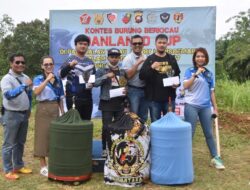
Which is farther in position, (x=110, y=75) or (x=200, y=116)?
(x=200, y=116)

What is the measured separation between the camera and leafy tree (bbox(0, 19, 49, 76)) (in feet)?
90.2

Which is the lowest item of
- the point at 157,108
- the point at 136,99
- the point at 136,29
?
the point at 157,108

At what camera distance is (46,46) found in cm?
2870

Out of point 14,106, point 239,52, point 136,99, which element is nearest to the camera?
point 14,106

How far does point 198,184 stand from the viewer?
525cm

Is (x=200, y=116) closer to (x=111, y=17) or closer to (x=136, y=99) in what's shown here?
(x=136, y=99)

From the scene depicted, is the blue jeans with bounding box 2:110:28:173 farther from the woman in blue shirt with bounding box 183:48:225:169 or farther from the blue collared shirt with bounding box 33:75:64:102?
the woman in blue shirt with bounding box 183:48:225:169

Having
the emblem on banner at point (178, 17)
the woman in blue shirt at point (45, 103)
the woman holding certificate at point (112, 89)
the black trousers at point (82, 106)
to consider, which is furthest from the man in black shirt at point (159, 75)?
the emblem on banner at point (178, 17)

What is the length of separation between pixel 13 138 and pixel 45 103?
0.61 meters

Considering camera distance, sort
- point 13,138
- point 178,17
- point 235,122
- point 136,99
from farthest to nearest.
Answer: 1. point 235,122
2. point 178,17
3. point 136,99
4. point 13,138

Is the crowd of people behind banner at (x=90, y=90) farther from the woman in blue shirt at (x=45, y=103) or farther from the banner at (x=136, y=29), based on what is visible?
the banner at (x=136, y=29)

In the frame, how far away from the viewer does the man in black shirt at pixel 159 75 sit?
18.2 ft

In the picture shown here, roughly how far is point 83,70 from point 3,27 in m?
20.4

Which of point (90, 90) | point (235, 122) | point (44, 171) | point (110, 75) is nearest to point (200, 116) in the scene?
point (110, 75)
